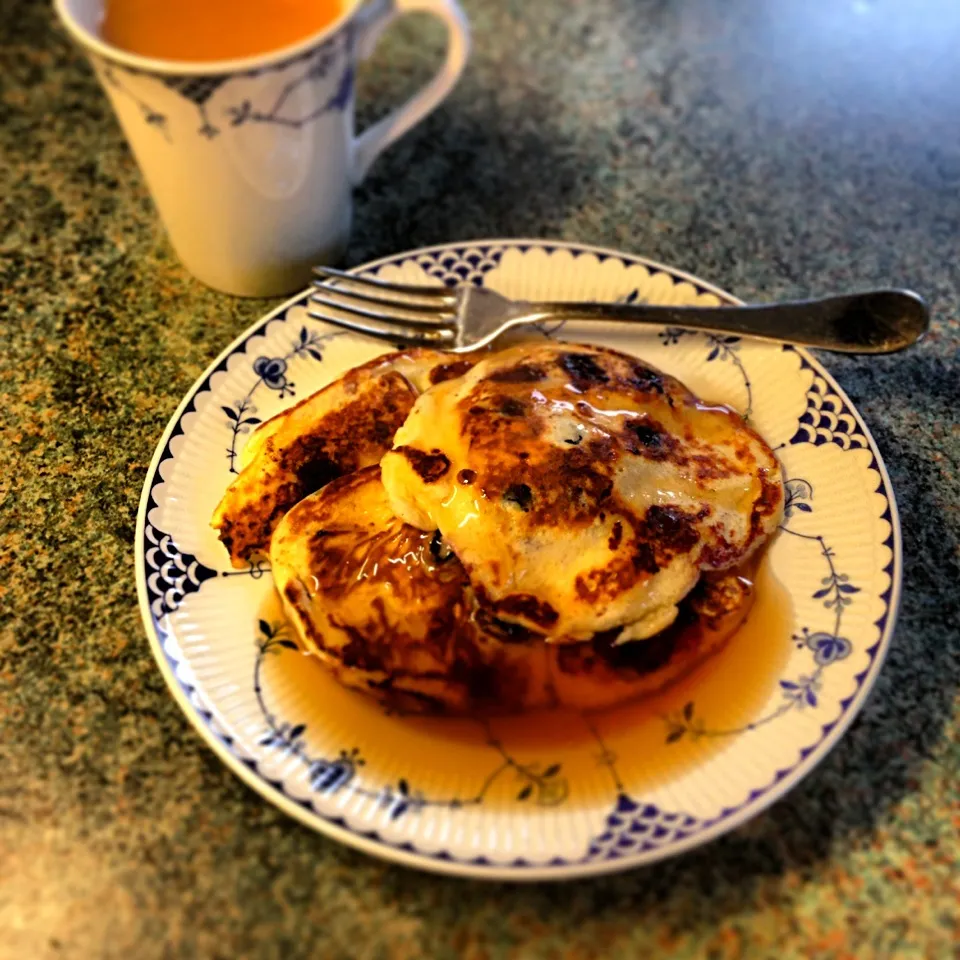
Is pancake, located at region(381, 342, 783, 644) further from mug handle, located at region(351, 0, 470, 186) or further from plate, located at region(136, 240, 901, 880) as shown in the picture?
mug handle, located at region(351, 0, 470, 186)

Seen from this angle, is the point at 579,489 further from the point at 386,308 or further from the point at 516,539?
the point at 386,308

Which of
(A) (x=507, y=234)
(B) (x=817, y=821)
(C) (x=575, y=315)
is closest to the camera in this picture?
(B) (x=817, y=821)

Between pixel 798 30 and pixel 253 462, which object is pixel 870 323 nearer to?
pixel 253 462

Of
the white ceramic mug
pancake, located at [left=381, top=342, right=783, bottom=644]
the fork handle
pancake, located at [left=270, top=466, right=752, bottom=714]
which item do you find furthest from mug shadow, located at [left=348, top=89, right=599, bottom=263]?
pancake, located at [left=270, top=466, right=752, bottom=714]

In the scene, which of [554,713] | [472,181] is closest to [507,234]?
[472,181]

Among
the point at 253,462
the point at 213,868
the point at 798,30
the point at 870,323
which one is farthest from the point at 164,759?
the point at 798,30

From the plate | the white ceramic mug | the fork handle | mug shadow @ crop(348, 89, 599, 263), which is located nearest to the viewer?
the plate

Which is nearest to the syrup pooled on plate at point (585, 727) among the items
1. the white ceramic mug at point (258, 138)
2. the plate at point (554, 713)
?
the plate at point (554, 713)
